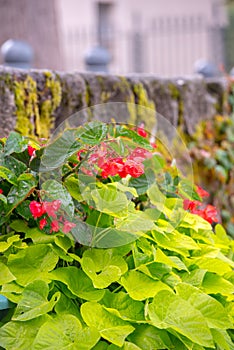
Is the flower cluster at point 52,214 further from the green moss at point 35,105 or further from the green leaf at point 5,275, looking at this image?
the green moss at point 35,105

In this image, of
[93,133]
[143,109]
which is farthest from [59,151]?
[143,109]

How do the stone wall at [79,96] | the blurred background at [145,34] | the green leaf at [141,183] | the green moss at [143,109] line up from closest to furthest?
1. the green leaf at [141,183]
2. the stone wall at [79,96]
3. the green moss at [143,109]
4. the blurred background at [145,34]

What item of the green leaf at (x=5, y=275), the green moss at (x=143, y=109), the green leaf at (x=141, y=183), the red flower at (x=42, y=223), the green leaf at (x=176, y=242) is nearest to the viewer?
the green leaf at (x=5, y=275)

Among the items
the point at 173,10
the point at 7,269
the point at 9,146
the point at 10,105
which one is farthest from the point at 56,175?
the point at 173,10

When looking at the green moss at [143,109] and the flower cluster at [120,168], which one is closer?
the flower cluster at [120,168]

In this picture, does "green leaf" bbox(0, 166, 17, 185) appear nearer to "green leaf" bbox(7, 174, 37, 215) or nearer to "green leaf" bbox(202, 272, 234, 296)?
"green leaf" bbox(7, 174, 37, 215)

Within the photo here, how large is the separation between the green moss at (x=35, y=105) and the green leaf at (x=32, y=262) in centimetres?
98

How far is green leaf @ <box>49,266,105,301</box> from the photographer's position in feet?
5.44

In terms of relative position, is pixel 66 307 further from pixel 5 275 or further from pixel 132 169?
pixel 132 169

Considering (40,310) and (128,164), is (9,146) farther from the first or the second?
(40,310)

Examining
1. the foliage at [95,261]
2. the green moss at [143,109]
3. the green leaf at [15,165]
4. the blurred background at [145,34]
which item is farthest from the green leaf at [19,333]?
the blurred background at [145,34]

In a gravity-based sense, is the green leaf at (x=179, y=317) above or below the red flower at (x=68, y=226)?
below

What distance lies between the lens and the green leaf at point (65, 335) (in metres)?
1.53

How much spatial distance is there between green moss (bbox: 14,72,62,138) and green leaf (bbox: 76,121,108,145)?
89 cm
